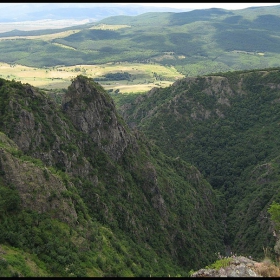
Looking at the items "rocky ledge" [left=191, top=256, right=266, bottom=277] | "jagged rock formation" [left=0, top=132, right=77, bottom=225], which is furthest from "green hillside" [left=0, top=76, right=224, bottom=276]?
"rocky ledge" [left=191, top=256, right=266, bottom=277]

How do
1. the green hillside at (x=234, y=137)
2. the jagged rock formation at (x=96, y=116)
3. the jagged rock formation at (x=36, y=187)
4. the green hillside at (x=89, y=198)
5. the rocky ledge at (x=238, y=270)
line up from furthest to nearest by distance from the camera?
the green hillside at (x=234, y=137), the jagged rock formation at (x=96, y=116), the jagged rock formation at (x=36, y=187), the green hillside at (x=89, y=198), the rocky ledge at (x=238, y=270)

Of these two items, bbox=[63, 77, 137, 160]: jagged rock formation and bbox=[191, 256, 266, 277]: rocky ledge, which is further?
bbox=[63, 77, 137, 160]: jagged rock formation

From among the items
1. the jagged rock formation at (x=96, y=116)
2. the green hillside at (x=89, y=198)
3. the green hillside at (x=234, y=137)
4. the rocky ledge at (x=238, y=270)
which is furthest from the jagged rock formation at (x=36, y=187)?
the green hillside at (x=234, y=137)

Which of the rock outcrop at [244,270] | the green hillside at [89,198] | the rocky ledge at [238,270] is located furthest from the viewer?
the green hillside at [89,198]

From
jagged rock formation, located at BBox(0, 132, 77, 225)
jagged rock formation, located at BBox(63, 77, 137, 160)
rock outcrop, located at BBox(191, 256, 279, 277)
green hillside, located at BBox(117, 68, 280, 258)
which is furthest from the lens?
green hillside, located at BBox(117, 68, 280, 258)

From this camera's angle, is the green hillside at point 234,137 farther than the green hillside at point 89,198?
Yes

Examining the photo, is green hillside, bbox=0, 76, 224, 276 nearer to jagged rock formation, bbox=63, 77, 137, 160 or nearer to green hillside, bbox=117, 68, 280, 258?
jagged rock formation, bbox=63, 77, 137, 160

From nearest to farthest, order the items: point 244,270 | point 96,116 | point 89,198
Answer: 1. point 244,270
2. point 89,198
3. point 96,116

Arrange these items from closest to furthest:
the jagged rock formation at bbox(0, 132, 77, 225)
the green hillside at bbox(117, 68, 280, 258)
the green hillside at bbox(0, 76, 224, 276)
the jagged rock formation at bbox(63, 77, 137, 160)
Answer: the green hillside at bbox(0, 76, 224, 276)
the jagged rock formation at bbox(0, 132, 77, 225)
the jagged rock formation at bbox(63, 77, 137, 160)
the green hillside at bbox(117, 68, 280, 258)

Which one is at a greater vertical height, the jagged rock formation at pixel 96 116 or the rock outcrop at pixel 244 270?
the jagged rock formation at pixel 96 116

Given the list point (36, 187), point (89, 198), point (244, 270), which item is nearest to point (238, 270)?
point (244, 270)

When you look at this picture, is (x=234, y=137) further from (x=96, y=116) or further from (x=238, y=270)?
(x=238, y=270)

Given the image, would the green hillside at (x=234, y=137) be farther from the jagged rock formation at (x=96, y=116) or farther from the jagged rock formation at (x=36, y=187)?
the jagged rock formation at (x=36, y=187)
